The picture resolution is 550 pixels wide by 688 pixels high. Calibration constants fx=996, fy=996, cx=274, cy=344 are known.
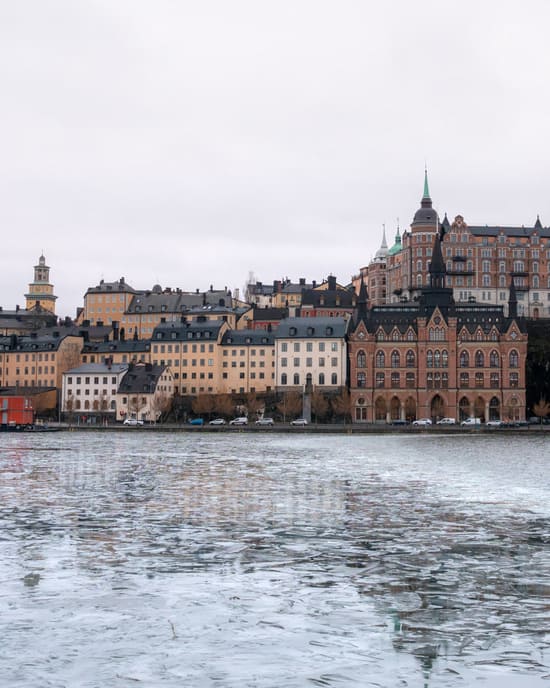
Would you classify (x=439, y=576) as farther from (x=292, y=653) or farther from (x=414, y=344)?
(x=414, y=344)

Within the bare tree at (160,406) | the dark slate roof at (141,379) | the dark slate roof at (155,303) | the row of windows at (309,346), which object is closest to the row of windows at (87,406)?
the dark slate roof at (141,379)

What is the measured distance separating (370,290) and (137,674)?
18467cm

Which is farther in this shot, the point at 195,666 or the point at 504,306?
the point at 504,306

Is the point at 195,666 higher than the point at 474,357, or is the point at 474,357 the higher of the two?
the point at 474,357

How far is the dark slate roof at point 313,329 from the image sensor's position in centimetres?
14088

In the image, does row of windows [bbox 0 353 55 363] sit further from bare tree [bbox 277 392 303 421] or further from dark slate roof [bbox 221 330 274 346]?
bare tree [bbox 277 392 303 421]

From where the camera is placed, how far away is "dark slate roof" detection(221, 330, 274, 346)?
144125 millimetres

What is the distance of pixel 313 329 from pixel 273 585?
121261mm

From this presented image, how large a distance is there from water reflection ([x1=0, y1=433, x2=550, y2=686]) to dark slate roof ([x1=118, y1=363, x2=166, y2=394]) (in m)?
98.3

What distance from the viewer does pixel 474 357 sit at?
13762cm

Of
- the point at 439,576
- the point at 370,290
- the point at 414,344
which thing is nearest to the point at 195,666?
the point at 439,576

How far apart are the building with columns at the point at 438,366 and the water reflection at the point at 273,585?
96082mm

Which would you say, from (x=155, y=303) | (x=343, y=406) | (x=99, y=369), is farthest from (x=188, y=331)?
(x=155, y=303)

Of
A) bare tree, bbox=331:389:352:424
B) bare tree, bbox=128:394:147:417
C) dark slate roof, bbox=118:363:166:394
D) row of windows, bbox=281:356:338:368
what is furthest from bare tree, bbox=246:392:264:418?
bare tree, bbox=128:394:147:417
